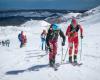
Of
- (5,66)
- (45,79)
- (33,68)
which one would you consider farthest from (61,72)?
(5,66)

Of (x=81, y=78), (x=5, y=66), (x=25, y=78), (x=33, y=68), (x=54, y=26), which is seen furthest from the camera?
(x=5, y=66)

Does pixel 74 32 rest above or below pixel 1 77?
above

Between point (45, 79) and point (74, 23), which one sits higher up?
point (74, 23)

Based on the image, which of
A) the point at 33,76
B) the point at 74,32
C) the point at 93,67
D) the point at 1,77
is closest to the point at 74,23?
the point at 74,32

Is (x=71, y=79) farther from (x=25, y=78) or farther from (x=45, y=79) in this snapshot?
(x=25, y=78)

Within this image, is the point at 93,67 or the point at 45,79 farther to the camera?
the point at 93,67

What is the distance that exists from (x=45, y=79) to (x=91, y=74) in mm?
1796

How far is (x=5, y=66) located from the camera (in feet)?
49.8

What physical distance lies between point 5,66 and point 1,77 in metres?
2.81

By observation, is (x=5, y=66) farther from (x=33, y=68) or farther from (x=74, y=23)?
(x=74, y=23)

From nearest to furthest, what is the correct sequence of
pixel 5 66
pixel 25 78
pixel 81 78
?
pixel 81 78 → pixel 25 78 → pixel 5 66

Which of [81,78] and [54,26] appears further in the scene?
[54,26]

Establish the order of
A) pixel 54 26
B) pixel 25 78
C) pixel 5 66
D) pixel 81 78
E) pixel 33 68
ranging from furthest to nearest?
pixel 5 66 → pixel 33 68 → pixel 54 26 → pixel 25 78 → pixel 81 78

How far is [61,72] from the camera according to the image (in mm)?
12086
